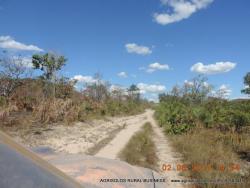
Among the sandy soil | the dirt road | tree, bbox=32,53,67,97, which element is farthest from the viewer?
tree, bbox=32,53,67,97

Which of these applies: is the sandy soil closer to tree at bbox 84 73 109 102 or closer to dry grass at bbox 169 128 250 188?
dry grass at bbox 169 128 250 188

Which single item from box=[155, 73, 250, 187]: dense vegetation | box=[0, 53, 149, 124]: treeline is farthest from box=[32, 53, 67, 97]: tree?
box=[155, 73, 250, 187]: dense vegetation

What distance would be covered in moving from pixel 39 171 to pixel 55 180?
3.3 inches

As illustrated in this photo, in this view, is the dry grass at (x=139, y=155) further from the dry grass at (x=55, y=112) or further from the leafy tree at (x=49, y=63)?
the leafy tree at (x=49, y=63)

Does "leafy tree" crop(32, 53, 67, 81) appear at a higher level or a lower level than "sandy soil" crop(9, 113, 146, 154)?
higher

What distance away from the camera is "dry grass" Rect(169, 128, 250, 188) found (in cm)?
821

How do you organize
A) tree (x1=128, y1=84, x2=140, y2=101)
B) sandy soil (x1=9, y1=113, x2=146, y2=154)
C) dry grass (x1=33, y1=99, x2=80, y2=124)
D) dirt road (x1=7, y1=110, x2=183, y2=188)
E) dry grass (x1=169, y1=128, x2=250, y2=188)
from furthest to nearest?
tree (x1=128, y1=84, x2=140, y2=101) → dry grass (x1=33, y1=99, x2=80, y2=124) → sandy soil (x1=9, y1=113, x2=146, y2=154) → dirt road (x1=7, y1=110, x2=183, y2=188) → dry grass (x1=169, y1=128, x2=250, y2=188)

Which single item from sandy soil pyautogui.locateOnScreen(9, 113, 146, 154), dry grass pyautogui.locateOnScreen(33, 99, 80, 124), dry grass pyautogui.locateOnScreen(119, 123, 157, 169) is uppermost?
dry grass pyautogui.locateOnScreen(33, 99, 80, 124)

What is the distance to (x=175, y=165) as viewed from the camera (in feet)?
33.1

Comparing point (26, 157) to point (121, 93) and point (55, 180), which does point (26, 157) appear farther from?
point (121, 93)

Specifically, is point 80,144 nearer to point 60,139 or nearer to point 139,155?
point 60,139

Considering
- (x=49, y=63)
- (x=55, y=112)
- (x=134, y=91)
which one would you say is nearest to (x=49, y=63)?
Result: (x=49, y=63)

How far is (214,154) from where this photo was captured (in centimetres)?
1101

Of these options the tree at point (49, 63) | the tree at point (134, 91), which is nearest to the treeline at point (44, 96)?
the tree at point (49, 63)
